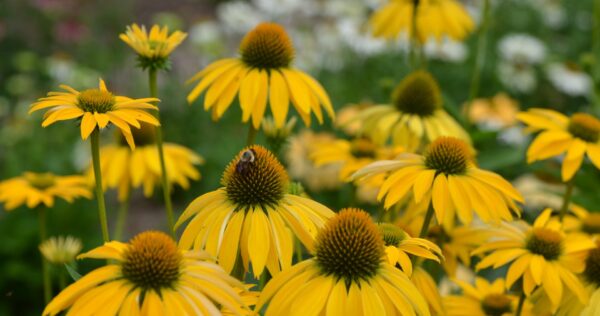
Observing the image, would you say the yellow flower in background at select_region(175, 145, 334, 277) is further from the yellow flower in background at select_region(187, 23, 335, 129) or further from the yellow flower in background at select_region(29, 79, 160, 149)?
the yellow flower in background at select_region(187, 23, 335, 129)

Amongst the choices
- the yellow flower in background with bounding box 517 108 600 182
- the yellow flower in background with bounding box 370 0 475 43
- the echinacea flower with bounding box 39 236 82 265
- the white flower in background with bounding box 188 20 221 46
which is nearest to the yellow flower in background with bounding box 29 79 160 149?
the echinacea flower with bounding box 39 236 82 265

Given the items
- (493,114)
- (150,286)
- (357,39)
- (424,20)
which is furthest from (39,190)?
(357,39)

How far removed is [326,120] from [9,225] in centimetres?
203

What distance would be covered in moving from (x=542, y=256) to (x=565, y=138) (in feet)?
1.47

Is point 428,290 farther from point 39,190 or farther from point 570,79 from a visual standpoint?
point 570,79

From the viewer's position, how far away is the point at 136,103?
4.51 feet

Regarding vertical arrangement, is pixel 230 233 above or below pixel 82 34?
below

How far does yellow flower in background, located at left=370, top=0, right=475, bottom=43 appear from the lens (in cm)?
262

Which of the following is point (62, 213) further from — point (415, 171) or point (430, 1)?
point (415, 171)

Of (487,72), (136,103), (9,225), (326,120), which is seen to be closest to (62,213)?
(9,225)

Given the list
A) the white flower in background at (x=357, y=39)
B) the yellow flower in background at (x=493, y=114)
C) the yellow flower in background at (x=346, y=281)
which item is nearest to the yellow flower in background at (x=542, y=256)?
the yellow flower in background at (x=346, y=281)

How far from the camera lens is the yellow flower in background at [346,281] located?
1.10 metres

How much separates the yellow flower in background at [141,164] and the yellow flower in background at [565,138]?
0.95 m

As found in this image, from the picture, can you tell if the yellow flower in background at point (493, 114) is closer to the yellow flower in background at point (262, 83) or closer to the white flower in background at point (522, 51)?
the white flower in background at point (522, 51)
